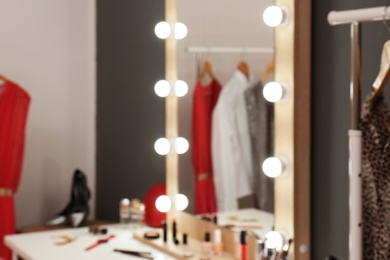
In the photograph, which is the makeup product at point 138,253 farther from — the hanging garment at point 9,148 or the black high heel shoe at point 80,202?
the hanging garment at point 9,148

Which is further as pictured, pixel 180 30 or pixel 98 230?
pixel 98 230

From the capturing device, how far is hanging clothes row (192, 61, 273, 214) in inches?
84.2

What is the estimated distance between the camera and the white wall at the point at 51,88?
3473 mm

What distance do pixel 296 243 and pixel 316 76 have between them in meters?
0.52

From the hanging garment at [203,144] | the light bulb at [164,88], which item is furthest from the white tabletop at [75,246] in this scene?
the light bulb at [164,88]

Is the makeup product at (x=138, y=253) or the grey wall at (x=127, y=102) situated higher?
the grey wall at (x=127, y=102)

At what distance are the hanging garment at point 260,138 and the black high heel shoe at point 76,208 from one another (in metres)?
1.27

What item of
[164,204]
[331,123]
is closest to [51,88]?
[164,204]

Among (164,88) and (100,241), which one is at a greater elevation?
(164,88)

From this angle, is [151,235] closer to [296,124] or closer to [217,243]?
[217,243]

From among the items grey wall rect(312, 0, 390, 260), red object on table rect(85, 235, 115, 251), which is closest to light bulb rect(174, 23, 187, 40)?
grey wall rect(312, 0, 390, 260)

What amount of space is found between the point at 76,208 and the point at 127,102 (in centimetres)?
60

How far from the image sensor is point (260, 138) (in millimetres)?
2137

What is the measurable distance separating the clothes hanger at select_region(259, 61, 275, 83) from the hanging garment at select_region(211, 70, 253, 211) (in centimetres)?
9
